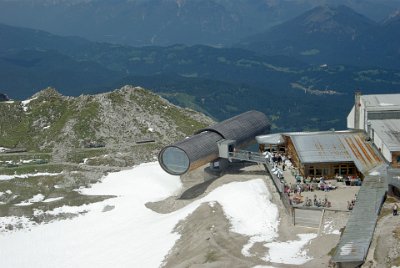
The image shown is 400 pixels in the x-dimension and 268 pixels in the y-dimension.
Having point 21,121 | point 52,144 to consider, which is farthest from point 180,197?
point 21,121

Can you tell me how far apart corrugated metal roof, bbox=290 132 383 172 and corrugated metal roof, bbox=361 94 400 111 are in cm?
445

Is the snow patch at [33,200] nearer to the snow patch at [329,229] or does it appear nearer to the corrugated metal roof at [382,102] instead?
the snow patch at [329,229]

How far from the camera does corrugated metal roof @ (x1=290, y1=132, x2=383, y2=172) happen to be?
75.4m

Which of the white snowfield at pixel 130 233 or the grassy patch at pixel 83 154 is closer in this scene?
the white snowfield at pixel 130 233

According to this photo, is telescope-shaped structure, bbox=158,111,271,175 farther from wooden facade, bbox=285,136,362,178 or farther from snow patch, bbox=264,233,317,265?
snow patch, bbox=264,233,317,265

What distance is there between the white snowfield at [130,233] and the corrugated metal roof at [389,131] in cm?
1679

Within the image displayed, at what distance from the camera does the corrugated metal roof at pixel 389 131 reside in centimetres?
7394

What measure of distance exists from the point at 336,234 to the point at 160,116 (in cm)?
7282

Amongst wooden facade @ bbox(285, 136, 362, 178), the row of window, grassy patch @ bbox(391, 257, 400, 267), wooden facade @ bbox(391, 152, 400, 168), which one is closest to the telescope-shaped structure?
wooden facade @ bbox(285, 136, 362, 178)

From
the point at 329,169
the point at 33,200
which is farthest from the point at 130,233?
the point at 329,169

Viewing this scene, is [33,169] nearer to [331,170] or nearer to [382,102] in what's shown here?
[331,170]

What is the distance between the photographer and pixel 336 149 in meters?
78.5

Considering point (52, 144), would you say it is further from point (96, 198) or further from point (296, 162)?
point (296, 162)

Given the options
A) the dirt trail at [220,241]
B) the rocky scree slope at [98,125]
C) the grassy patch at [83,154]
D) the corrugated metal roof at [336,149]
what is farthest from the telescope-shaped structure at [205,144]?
the grassy patch at [83,154]
